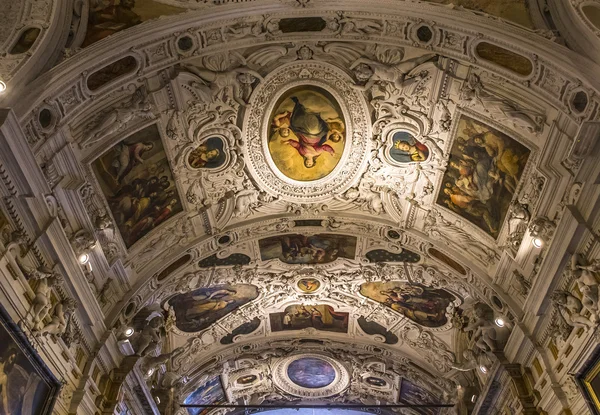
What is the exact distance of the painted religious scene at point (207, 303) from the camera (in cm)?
1692

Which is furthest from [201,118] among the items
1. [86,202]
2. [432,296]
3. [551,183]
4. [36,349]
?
[432,296]

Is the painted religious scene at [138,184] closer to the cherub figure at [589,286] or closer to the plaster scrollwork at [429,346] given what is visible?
the cherub figure at [589,286]

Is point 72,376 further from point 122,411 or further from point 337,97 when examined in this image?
point 337,97

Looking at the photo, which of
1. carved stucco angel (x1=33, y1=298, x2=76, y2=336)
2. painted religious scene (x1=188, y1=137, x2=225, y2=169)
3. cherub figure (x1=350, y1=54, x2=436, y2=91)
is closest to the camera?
carved stucco angel (x1=33, y1=298, x2=76, y2=336)

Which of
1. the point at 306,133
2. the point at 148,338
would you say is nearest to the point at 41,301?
the point at 148,338

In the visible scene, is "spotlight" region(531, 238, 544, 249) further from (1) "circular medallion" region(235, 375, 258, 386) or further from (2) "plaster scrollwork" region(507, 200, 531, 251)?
(1) "circular medallion" region(235, 375, 258, 386)

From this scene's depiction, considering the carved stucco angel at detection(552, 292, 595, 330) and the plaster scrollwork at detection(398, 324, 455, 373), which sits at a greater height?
the plaster scrollwork at detection(398, 324, 455, 373)

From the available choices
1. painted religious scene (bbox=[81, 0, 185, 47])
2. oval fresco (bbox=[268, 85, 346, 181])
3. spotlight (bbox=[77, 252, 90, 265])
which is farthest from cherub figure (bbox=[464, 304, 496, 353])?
painted religious scene (bbox=[81, 0, 185, 47])

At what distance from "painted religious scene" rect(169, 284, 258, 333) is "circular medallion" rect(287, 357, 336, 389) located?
15.7ft

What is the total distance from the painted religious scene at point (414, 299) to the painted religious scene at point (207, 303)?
4022mm

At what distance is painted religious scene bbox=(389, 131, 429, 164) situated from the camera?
41.8 ft

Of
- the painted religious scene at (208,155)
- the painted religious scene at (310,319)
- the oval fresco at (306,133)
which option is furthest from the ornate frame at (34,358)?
the painted religious scene at (310,319)

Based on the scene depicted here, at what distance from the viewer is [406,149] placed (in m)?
13.0

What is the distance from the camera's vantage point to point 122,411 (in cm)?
1355
